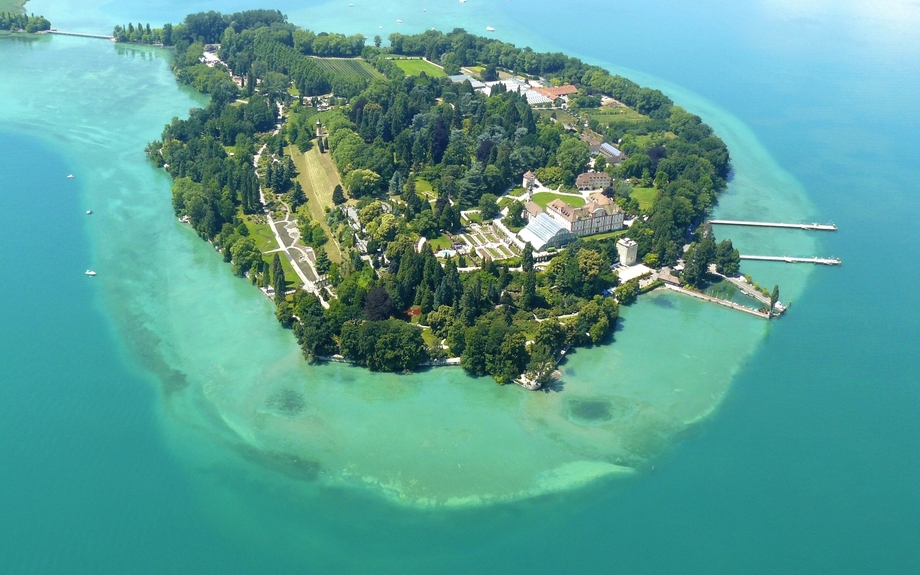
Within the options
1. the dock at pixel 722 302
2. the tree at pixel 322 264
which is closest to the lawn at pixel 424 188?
the tree at pixel 322 264

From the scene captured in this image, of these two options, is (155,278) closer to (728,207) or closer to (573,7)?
(728,207)

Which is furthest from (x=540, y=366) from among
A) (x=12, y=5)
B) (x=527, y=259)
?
(x=12, y=5)

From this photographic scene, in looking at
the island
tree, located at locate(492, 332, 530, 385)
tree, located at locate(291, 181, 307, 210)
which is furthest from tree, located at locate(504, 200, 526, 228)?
tree, located at locate(492, 332, 530, 385)

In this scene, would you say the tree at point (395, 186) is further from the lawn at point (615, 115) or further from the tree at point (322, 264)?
the lawn at point (615, 115)

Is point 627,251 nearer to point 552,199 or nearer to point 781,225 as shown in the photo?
point 552,199

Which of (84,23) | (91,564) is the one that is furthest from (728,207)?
(84,23)

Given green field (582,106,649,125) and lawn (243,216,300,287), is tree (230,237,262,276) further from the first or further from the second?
green field (582,106,649,125)
